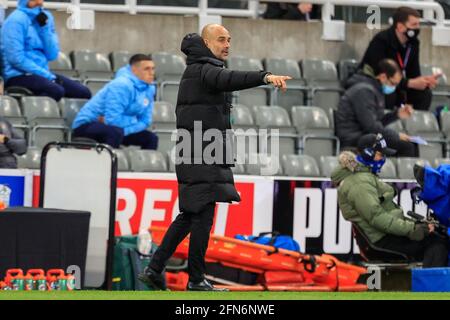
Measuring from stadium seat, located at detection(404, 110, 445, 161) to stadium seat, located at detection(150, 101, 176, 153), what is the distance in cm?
280

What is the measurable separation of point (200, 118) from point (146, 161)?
12.6ft

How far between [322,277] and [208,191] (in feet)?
10.5

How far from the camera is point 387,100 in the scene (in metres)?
15.5

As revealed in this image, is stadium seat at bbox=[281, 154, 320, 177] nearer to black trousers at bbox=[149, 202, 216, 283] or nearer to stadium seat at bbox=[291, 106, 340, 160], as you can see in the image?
stadium seat at bbox=[291, 106, 340, 160]

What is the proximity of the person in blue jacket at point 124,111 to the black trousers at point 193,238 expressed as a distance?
3694 mm

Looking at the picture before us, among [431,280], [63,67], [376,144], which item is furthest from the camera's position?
[63,67]

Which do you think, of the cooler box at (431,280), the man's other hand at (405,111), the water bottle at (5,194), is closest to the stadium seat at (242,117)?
the man's other hand at (405,111)

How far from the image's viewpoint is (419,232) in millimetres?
12227

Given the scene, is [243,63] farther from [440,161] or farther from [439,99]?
[439,99]

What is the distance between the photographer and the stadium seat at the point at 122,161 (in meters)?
13.0

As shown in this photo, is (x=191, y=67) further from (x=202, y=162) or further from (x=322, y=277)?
(x=322, y=277)

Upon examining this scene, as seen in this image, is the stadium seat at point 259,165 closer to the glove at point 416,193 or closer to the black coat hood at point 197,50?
the glove at point 416,193

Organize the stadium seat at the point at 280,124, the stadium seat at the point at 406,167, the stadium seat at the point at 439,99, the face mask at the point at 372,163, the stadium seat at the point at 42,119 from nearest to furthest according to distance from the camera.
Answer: the face mask at the point at 372,163 → the stadium seat at the point at 42,119 → the stadium seat at the point at 406,167 → the stadium seat at the point at 280,124 → the stadium seat at the point at 439,99

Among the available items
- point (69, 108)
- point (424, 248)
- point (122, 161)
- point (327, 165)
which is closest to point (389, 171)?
point (327, 165)
